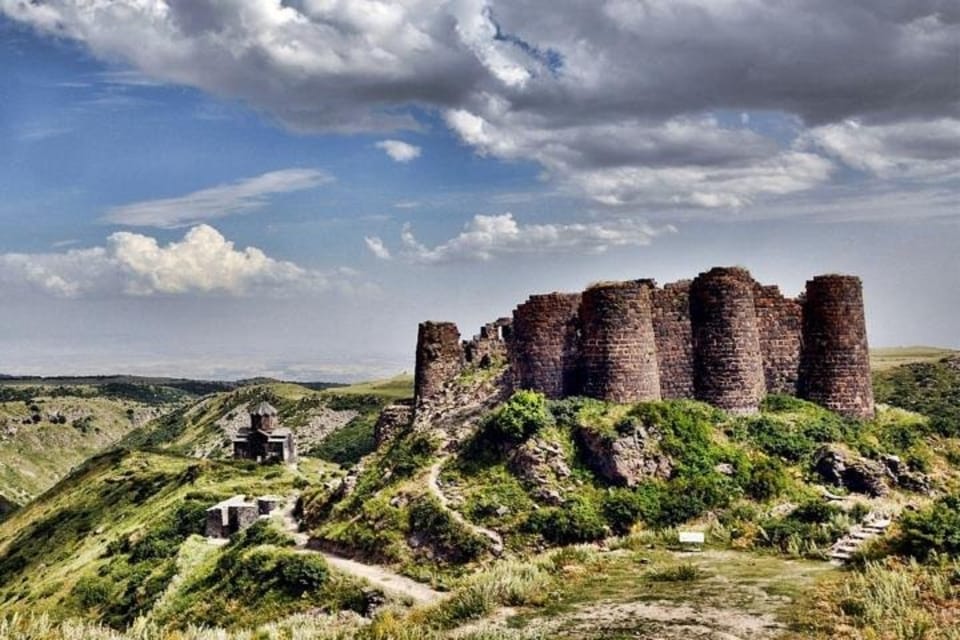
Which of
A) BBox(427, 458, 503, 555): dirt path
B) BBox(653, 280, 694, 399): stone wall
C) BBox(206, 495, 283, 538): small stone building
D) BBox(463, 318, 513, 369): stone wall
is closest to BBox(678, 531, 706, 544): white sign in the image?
BBox(427, 458, 503, 555): dirt path

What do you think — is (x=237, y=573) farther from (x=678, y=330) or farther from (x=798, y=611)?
(x=798, y=611)

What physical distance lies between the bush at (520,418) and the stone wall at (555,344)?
184 cm

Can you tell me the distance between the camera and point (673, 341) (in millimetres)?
34531

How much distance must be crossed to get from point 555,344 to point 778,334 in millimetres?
9715

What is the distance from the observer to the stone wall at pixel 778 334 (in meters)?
35.7

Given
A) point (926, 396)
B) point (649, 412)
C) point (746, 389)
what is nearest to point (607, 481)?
point (649, 412)

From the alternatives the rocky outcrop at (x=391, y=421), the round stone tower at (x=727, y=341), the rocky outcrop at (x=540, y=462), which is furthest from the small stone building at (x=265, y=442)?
the round stone tower at (x=727, y=341)

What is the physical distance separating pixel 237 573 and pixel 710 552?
18503 mm

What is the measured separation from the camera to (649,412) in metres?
32.2

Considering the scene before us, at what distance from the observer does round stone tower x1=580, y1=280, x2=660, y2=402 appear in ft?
108

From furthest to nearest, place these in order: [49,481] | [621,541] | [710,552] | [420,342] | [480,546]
→ [49,481] < [420,342] < [480,546] < [621,541] < [710,552]

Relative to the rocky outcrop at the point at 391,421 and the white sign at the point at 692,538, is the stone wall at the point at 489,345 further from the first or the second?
the white sign at the point at 692,538

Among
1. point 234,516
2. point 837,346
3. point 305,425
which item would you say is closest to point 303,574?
point 234,516

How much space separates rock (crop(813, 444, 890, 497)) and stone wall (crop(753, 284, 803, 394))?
4634mm
